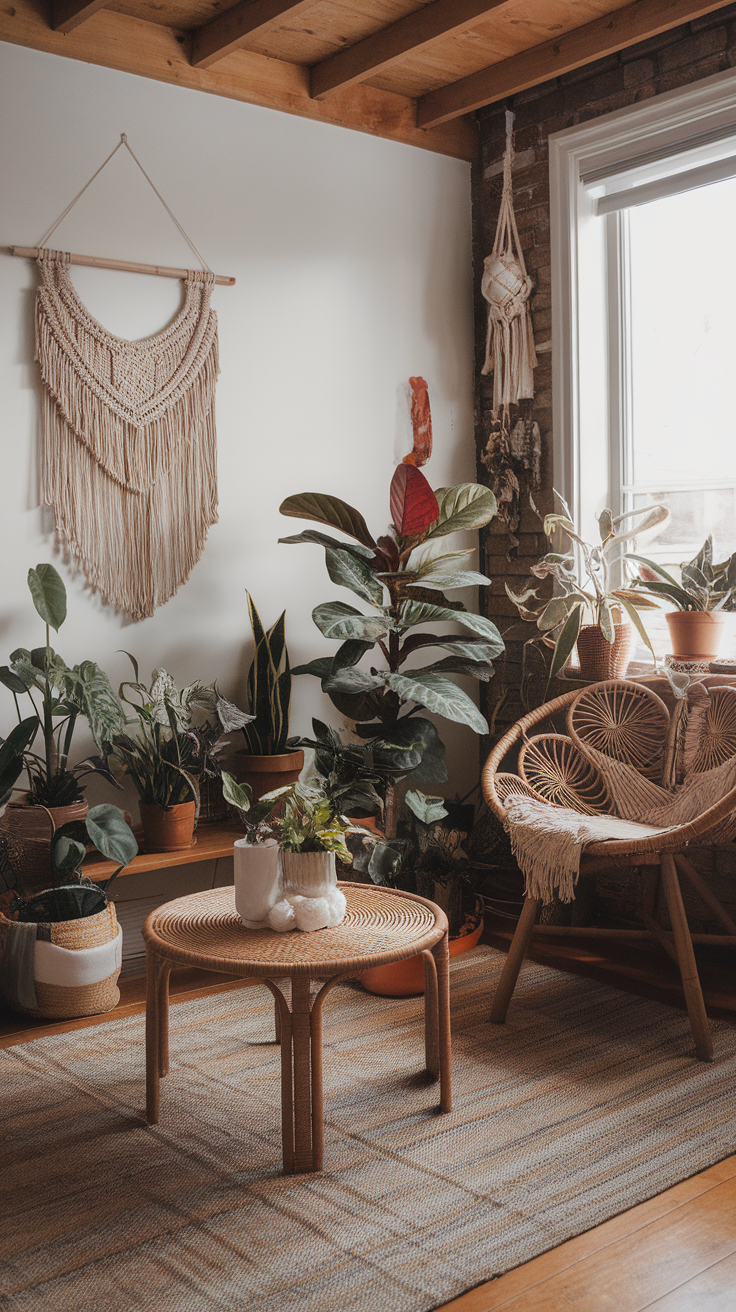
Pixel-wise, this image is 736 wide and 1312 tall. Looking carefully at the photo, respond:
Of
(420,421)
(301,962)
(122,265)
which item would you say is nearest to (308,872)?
(301,962)

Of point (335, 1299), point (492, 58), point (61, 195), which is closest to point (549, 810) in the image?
point (335, 1299)

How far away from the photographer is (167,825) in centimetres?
287

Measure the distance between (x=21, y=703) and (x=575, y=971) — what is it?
1664 mm

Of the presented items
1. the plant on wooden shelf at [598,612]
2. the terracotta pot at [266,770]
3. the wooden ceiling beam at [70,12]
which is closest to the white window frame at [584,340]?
the plant on wooden shelf at [598,612]

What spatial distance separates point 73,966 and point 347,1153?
93cm

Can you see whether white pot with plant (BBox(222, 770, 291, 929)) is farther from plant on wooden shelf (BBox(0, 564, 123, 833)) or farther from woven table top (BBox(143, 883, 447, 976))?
plant on wooden shelf (BBox(0, 564, 123, 833))

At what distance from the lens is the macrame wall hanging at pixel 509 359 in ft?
11.6

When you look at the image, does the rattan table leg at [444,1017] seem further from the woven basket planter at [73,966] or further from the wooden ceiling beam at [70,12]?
the wooden ceiling beam at [70,12]

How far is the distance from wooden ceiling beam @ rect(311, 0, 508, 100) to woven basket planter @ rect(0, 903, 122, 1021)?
8.16 feet

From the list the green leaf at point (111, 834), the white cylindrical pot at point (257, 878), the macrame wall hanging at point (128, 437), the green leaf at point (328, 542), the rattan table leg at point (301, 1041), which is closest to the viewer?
the rattan table leg at point (301, 1041)

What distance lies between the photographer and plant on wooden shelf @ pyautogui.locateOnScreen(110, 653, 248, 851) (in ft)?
9.31

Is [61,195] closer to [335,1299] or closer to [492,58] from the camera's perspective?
[492,58]

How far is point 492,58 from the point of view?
333 cm

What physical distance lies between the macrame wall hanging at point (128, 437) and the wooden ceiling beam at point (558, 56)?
39.8 inches
